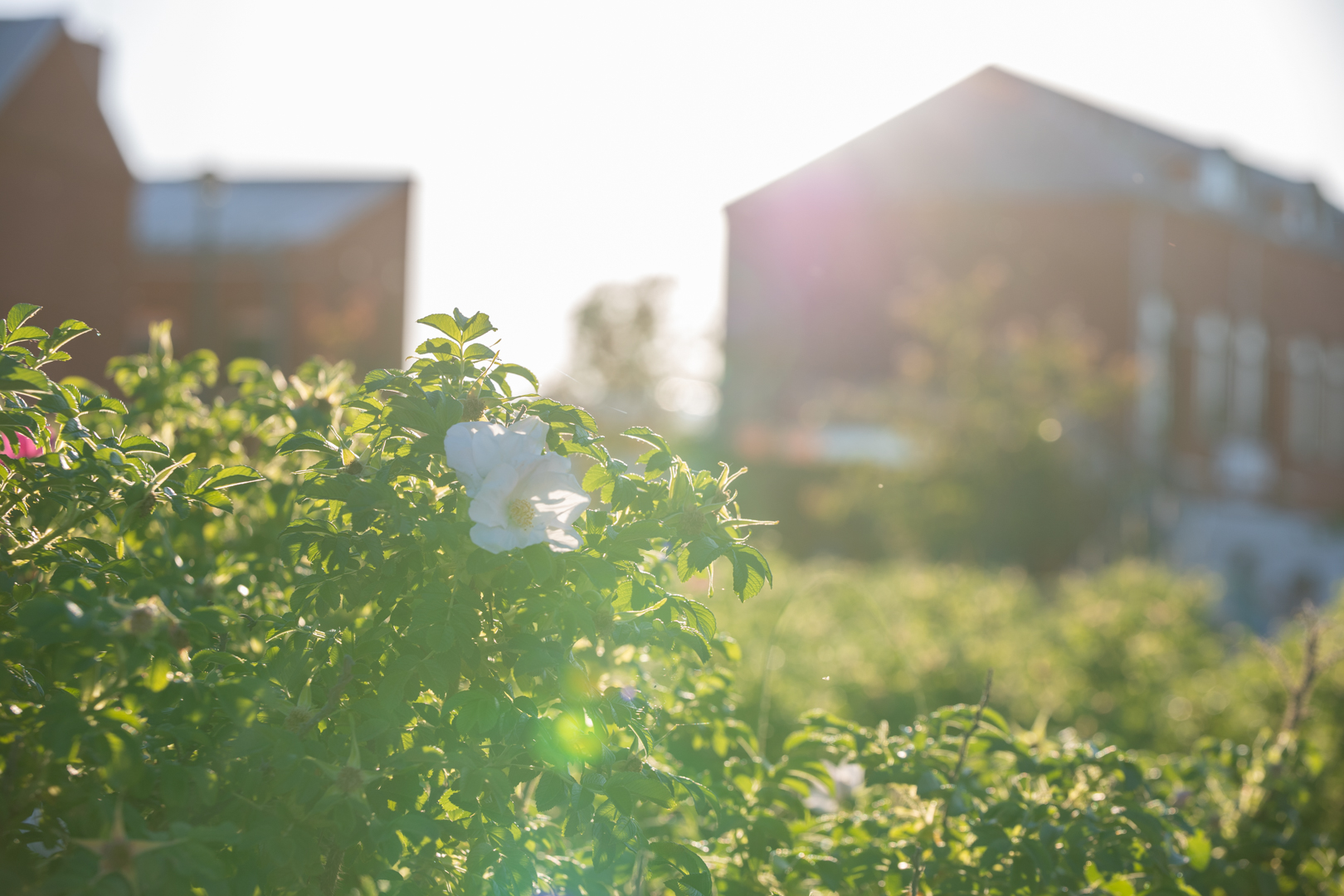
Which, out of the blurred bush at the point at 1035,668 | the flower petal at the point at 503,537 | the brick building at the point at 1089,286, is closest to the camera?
the flower petal at the point at 503,537

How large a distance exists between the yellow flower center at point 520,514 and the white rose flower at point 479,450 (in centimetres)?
5

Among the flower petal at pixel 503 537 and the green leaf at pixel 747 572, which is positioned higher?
the flower petal at pixel 503 537

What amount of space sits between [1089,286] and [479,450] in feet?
71.7

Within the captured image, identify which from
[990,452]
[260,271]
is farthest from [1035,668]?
[260,271]

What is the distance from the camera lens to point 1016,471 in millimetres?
14414

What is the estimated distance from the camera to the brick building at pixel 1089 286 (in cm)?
1991

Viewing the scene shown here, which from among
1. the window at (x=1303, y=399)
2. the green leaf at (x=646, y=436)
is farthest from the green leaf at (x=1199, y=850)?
the window at (x=1303, y=399)

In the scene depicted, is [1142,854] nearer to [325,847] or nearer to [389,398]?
[325,847]

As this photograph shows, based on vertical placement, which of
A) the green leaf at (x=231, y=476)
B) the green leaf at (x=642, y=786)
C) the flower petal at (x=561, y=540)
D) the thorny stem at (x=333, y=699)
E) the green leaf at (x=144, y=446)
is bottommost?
the green leaf at (x=642, y=786)

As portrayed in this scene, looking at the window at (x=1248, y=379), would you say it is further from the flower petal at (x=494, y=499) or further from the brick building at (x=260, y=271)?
the flower petal at (x=494, y=499)

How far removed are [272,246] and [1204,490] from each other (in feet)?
74.5

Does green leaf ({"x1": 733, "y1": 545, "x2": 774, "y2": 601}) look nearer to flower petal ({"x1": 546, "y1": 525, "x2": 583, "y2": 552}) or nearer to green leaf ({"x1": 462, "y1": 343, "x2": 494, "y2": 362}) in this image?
flower petal ({"x1": 546, "y1": 525, "x2": 583, "y2": 552})

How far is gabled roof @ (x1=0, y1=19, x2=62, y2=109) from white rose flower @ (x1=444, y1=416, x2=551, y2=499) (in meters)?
15.2

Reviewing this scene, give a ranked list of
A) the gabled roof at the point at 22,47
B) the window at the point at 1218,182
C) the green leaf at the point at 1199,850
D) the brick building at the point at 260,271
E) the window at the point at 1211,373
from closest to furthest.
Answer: the green leaf at the point at 1199,850
the gabled roof at the point at 22,47
the window at the point at 1218,182
the window at the point at 1211,373
the brick building at the point at 260,271
